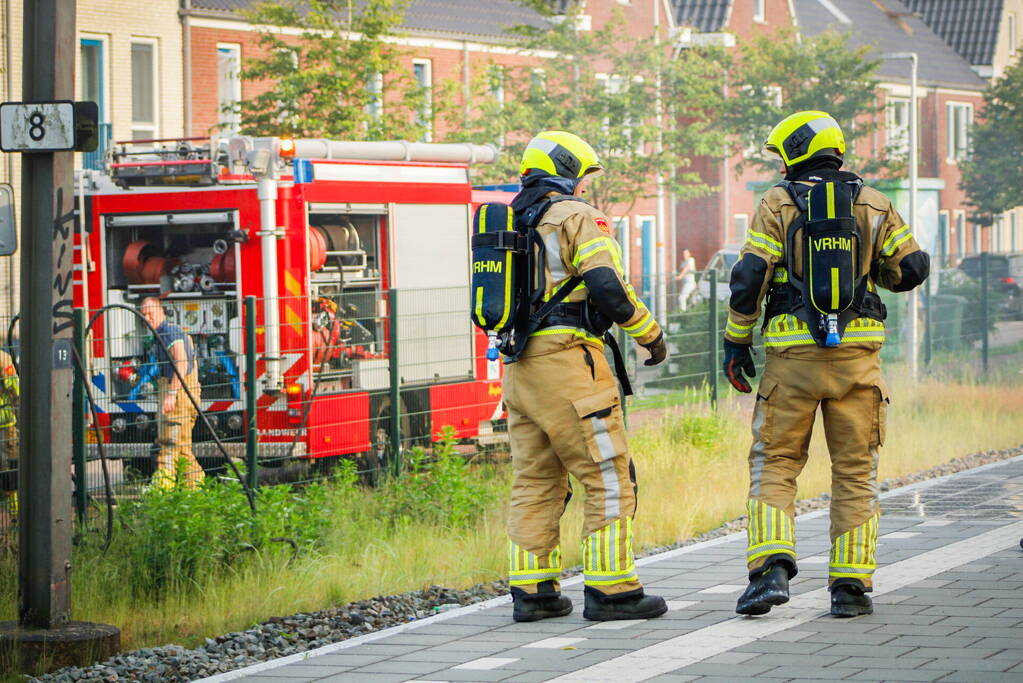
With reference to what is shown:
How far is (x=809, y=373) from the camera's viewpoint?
7.16 metres

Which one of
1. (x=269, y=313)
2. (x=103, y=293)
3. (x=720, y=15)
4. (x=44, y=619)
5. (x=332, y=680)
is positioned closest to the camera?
(x=332, y=680)

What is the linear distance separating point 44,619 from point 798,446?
3.32 meters

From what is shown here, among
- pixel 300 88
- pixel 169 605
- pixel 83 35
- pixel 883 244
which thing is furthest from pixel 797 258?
pixel 83 35

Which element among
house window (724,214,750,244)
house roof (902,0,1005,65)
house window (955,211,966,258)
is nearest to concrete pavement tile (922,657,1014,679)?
house window (724,214,750,244)

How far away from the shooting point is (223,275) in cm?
1321

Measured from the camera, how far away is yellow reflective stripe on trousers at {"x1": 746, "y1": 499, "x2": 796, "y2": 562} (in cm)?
712

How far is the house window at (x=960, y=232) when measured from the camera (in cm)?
5909

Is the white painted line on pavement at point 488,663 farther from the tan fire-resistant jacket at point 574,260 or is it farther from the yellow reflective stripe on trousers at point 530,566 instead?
the tan fire-resistant jacket at point 574,260

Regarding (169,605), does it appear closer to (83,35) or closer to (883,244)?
(883,244)

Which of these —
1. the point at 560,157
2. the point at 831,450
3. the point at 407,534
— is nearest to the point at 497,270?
the point at 560,157

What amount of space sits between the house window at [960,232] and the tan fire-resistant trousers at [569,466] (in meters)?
53.8

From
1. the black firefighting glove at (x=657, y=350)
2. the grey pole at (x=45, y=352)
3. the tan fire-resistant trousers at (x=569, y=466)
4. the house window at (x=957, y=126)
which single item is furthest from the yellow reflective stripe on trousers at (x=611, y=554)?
the house window at (x=957, y=126)

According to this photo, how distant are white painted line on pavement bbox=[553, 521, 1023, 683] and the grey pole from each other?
2448 millimetres

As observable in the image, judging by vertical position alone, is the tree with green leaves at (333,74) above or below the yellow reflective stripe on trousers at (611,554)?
above
